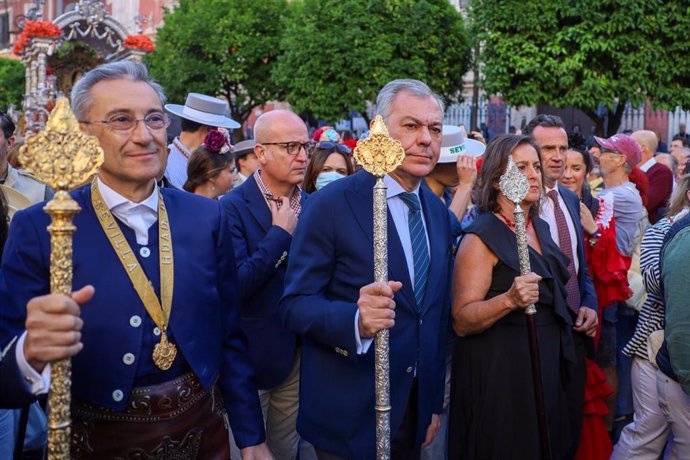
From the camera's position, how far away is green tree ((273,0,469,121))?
24.1 m

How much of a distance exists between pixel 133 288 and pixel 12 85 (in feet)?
147

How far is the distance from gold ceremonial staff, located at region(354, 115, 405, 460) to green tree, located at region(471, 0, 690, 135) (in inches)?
690

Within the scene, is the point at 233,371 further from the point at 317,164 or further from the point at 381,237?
the point at 317,164

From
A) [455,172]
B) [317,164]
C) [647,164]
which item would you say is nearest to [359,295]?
[455,172]

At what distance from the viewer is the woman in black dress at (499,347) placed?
420cm

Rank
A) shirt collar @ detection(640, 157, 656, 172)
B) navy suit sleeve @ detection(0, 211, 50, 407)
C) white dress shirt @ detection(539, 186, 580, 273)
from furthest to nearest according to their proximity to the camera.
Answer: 1. shirt collar @ detection(640, 157, 656, 172)
2. white dress shirt @ detection(539, 186, 580, 273)
3. navy suit sleeve @ detection(0, 211, 50, 407)

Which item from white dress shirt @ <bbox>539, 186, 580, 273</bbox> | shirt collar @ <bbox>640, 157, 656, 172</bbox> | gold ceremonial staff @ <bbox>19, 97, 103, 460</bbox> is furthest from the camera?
shirt collar @ <bbox>640, 157, 656, 172</bbox>

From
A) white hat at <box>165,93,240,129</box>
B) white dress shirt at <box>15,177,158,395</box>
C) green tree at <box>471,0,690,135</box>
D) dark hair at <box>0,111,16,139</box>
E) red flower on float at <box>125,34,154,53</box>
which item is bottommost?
white dress shirt at <box>15,177,158,395</box>

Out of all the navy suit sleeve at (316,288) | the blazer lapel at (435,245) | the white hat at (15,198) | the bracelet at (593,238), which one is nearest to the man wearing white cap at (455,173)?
the bracelet at (593,238)

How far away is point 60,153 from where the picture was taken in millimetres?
2357

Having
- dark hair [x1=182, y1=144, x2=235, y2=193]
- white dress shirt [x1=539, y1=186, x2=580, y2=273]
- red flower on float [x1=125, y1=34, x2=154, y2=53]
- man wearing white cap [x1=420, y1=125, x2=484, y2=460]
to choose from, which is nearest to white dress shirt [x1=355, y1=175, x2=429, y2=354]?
white dress shirt [x1=539, y1=186, x2=580, y2=273]

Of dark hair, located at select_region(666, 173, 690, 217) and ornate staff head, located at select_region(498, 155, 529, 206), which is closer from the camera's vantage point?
ornate staff head, located at select_region(498, 155, 529, 206)

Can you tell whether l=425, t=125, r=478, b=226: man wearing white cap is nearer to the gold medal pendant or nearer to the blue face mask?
the blue face mask

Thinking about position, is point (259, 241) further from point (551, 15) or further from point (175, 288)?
point (551, 15)
